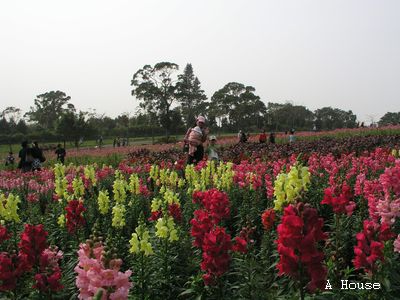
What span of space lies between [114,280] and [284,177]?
257 cm

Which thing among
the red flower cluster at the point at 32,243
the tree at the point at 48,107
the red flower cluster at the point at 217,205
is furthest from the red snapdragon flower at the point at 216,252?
the tree at the point at 48,107

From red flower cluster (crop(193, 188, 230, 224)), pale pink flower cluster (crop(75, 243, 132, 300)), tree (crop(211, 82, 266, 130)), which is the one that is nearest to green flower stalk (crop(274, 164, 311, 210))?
red flower cluster (crop(193, 188, 230, 224))

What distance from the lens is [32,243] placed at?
3.74m

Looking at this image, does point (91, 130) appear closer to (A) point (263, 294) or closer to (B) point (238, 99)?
(B) point (238, 99)

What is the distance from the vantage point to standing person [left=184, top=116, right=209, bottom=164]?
468 inches

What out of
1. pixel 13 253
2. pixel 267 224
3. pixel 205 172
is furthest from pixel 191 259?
pixel 205 172

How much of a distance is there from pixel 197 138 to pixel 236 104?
68.2 meters

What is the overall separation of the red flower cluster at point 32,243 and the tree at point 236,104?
75271 millimetres

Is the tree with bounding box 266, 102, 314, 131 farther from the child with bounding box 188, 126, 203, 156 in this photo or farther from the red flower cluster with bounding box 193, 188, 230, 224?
the red flower cluster with bounding box 193, 188, 230, 224

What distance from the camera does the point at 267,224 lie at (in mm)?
4684

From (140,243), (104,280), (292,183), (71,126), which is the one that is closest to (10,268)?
(140,243)

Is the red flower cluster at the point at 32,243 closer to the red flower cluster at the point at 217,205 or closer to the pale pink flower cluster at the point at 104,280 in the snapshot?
the pale pink flower cluster at the point at 104,280

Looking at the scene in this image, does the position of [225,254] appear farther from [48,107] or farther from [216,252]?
[48,107]

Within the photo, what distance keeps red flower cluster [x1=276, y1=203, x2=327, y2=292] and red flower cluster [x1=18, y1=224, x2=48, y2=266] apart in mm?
Answer: 2138
